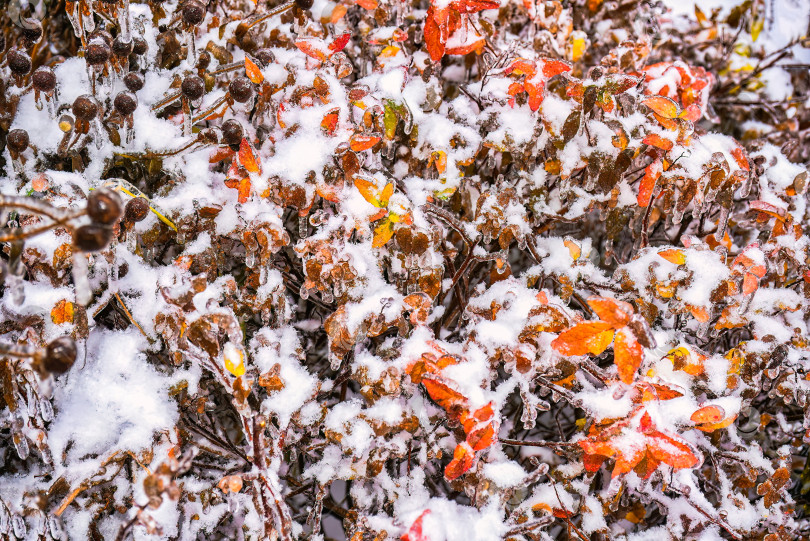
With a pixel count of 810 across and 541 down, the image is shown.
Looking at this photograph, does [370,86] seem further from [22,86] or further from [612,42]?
[612,42]

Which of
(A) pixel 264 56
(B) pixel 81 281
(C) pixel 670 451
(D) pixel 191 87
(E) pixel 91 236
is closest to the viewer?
(E) pixel 91 236

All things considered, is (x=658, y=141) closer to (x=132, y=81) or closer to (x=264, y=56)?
(x=264, y=56)

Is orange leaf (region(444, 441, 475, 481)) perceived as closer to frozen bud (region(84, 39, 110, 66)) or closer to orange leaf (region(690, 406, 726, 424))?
orange leaf (region(690, 406, 726, 424))

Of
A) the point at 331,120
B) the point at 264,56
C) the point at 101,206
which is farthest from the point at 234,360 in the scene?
the point at 264,56

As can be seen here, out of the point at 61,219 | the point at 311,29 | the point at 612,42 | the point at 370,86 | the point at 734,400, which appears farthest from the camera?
the point at 612,42

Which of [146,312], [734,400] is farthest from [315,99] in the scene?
[734,400]

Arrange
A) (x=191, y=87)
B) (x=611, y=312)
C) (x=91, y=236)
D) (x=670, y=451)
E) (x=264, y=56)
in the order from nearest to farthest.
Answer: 1. (x=91, y=236)
2. (x=611, y=312)
3. (x=670, y=451)
4. (x=191, y=87)
5. (x=264, y=56)
